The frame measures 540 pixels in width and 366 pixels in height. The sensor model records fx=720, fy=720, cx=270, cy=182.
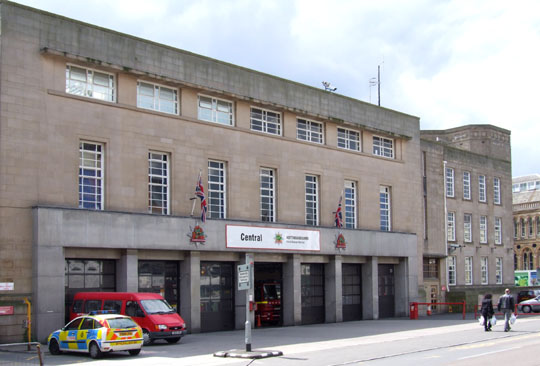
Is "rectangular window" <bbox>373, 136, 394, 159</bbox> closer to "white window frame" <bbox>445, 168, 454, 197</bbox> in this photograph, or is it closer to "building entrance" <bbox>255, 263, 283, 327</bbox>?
"white window frame" <bbox>445, 168, 454, 197</bbox>

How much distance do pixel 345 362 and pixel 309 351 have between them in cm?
389

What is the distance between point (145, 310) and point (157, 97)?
10.6m

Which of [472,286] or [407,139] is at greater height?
[407,139]

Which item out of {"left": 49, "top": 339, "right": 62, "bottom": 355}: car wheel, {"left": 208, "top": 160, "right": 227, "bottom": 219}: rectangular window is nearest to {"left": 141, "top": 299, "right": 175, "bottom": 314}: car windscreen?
{"left": 49, "top": 339, "right": 62, "bottom": 355}: car wheel

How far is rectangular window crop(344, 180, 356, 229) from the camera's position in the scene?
135 ft

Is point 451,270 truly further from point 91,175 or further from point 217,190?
point 91,175

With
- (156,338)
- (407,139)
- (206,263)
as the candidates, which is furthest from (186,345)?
→ (407,139)

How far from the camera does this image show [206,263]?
33.6m

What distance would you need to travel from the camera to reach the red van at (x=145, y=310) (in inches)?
1015

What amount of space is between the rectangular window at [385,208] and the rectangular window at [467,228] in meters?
11.7

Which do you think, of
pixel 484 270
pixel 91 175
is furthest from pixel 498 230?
pixel 91 175

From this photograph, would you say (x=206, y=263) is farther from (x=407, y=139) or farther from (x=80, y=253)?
(x=407, y=139)

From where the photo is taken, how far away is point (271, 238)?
3550 centimetres

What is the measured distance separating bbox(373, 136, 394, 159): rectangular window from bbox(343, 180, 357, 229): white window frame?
3339 mm
